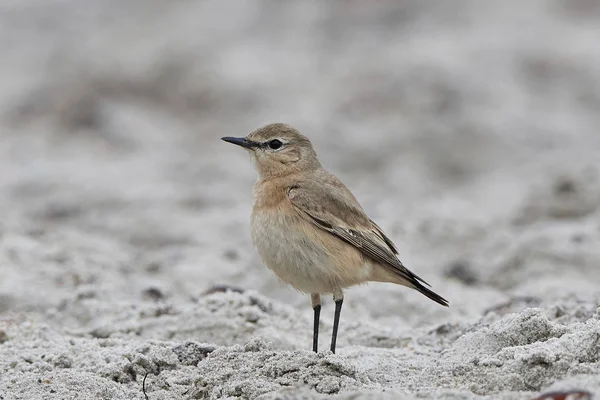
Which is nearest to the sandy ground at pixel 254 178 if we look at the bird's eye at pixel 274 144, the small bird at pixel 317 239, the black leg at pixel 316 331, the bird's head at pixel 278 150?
the black leg at pixel 316 331

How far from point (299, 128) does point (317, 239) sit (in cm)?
695

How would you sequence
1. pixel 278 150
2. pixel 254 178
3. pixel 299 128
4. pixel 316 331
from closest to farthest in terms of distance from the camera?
1. pixel 316 331
2. pixel 278 150
3. pixel 254 178
4. pixel 299 128

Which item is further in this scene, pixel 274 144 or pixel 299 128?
pixel 299 128

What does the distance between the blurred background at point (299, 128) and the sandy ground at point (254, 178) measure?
0.13ft

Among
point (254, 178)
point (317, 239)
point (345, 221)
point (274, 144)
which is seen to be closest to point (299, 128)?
point (254, 178)

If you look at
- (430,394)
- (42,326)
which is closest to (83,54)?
(42,326)

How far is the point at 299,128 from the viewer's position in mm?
12555

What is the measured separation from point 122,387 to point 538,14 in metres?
13.9

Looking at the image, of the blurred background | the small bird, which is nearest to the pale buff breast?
the small bird

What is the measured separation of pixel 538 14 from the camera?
56.9 ft

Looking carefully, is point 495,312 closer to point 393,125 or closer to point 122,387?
point 122,387

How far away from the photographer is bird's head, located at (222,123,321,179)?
20.7 feet

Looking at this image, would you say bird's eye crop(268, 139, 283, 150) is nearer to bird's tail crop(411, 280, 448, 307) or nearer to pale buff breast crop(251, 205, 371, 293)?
pale buff breast crop(251, 205, 371, 293)

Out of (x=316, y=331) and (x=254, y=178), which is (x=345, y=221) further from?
(x=254, y=178)
